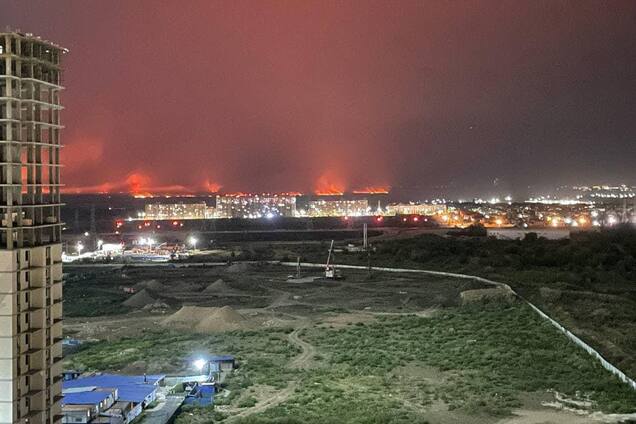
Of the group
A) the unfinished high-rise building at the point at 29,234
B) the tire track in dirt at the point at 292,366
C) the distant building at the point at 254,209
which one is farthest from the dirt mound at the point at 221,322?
the distant building at the point at 254,209

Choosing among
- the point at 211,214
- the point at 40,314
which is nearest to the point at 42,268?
the point at 40,314

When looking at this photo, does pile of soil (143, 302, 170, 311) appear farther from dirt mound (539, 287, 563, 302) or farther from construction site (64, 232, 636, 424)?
dirt mound (539, 287, 563, 302)

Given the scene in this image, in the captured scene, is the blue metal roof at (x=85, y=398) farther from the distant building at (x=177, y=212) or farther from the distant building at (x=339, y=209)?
the distant building at (x=339, y=209)

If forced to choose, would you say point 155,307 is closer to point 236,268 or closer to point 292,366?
point 292,366

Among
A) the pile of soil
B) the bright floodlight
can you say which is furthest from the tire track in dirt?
the pile of soil

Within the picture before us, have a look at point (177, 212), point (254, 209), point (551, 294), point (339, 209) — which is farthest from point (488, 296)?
point (254, 209)

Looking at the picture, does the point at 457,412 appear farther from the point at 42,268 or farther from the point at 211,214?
the point at 211,214

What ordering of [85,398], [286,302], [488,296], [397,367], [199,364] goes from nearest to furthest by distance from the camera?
[85,398], [199,364], [397,367], [488,296], [286,302]
